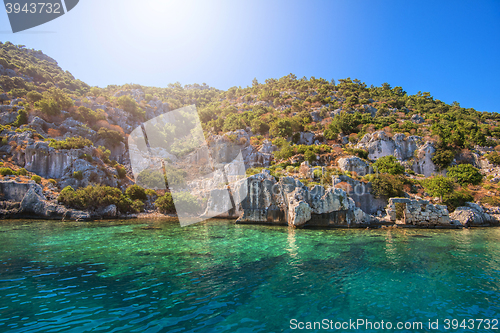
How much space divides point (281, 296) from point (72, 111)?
6497cm

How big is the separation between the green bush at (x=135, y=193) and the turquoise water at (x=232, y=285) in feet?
72.3

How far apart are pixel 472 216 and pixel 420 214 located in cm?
696

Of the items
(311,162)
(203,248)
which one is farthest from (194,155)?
(203,248)

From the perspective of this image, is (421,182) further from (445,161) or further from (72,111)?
(72,111)

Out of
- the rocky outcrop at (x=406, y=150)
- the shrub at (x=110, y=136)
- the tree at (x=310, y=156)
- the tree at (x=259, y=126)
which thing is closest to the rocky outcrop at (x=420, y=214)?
the tree at (x=310, y=156)

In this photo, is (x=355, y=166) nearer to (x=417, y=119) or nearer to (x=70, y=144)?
(x=417, y=119)

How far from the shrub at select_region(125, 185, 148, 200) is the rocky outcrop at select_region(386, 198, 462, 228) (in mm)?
38422

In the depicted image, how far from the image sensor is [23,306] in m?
6.64

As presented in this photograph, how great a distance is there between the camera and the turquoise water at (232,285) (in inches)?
242

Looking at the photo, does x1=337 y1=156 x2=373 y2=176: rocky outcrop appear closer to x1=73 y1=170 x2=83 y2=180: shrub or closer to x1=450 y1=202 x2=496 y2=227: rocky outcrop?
x1=450 y1=202 x2=496 y2=227: rocky outcrop

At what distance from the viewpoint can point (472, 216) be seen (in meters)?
27.0

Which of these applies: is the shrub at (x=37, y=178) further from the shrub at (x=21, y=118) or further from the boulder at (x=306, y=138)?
the boulder at (x=306, y=138)

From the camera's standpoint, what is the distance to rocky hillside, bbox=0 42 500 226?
2838cm

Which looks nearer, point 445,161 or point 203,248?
point 203,248
